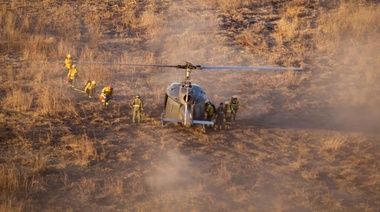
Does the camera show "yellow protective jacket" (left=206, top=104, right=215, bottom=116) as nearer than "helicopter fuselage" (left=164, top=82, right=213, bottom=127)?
No

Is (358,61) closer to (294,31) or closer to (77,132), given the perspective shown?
(294,31)

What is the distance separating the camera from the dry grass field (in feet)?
32.6

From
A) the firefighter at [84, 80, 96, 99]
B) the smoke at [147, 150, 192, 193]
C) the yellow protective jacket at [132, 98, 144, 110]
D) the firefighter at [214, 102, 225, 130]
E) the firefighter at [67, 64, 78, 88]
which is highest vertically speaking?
the firefighter at [67, 64, 78, 88]

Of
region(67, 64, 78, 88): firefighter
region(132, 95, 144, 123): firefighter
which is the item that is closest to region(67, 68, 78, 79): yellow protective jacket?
region(67, 64, 78, 88): firefighter

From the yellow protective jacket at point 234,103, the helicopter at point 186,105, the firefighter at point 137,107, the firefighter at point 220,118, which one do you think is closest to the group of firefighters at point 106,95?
the firefighter at point 137,107

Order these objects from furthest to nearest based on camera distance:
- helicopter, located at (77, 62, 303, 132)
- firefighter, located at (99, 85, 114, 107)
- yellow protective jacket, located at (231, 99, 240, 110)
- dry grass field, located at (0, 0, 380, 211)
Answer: firefighter, located at (99, 85, 114, 107), yellow protective jacket, located at (231, 99, 240, 110), helicopter, located at (77, 62, 303, 132), dry grass field, located at (0, 0, 380, 211)

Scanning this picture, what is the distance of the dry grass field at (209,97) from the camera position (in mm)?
9922

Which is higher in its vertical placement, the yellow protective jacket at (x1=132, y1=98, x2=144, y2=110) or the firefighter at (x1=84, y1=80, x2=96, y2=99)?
the firefighter at (x1=84, y1=80, x2=96, y2=99)

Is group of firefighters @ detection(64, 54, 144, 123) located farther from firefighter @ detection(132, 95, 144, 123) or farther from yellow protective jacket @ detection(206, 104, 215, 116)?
yellow protective jacket @ detection(206, 104, 215, 116)

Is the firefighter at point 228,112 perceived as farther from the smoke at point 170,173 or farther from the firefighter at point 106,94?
the firefighter at point 106,94

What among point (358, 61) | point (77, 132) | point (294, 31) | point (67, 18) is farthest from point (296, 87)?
point (67, 18)

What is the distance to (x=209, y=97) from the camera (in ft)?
52.1

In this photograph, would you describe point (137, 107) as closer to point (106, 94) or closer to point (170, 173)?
point (106, 94)

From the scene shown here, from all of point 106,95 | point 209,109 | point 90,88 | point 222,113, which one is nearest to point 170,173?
point 209,109
